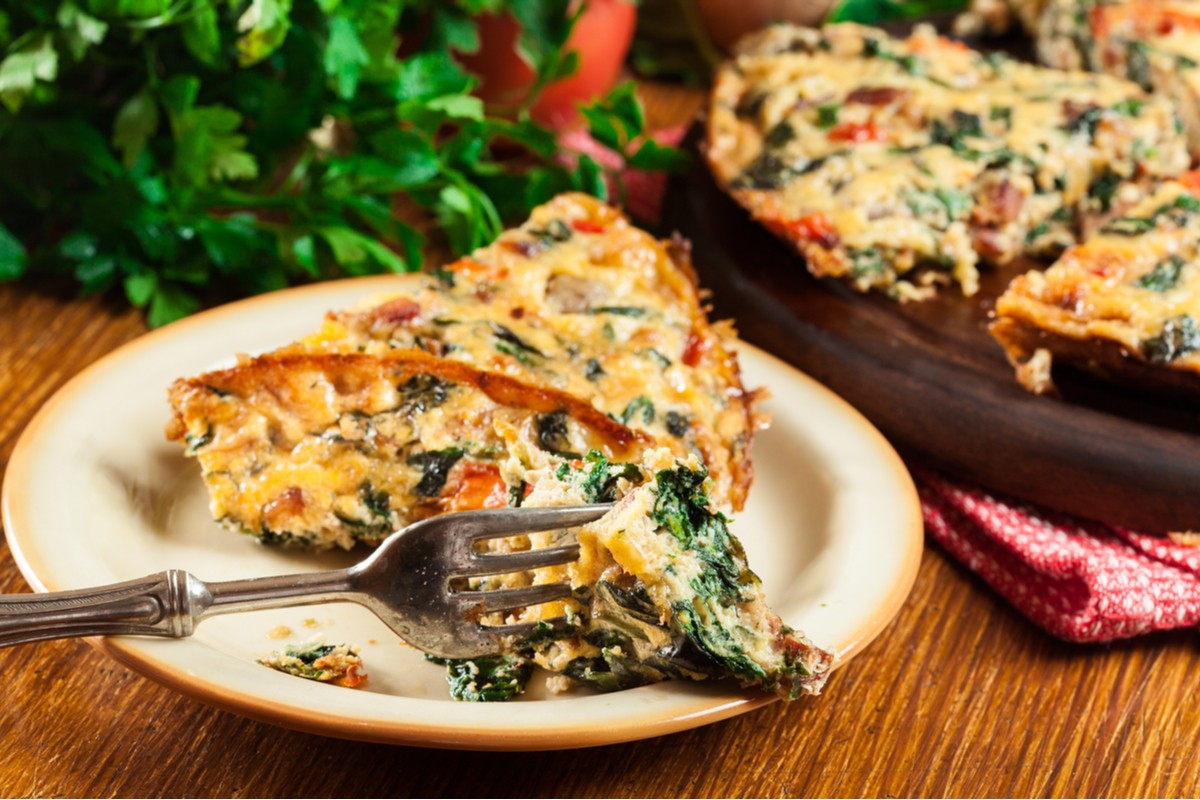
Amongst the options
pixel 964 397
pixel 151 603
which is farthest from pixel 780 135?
pixel 151 603

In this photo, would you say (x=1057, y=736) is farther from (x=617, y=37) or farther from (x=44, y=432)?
(x=617, y=37)

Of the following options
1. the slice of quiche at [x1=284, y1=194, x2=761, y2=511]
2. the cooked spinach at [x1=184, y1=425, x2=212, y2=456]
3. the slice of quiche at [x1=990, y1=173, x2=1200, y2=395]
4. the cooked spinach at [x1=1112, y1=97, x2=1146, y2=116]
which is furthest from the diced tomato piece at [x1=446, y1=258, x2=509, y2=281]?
the cooked spinach at [x1=1112, y1=97, x2=1146, y2=116]

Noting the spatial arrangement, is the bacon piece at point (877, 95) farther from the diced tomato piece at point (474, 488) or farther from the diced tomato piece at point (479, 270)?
the diced tomato piece at point (474, 488)

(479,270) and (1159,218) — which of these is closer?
(479,270)

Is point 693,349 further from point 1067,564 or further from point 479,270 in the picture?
point 1067,564

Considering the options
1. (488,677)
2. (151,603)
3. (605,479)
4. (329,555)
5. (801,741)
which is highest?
(605,479)
